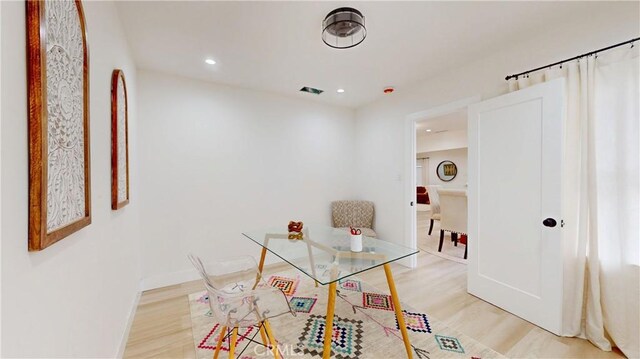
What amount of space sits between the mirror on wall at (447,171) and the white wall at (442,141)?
1.18 m

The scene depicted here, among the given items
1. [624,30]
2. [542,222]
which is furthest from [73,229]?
[624,30]

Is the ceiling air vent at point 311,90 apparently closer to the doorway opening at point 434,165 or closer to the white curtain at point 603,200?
the doorway opening at point 434,165

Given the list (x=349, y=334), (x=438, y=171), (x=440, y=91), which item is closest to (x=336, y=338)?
(x=349, y=334)

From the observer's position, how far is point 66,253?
94 centimetres

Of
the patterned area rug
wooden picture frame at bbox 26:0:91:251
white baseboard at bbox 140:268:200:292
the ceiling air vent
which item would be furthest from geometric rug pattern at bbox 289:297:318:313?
the ceiling air vent

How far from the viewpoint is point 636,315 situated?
167 centimetres

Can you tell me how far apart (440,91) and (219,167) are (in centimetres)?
288

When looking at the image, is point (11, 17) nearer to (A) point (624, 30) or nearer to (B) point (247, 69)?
(B) point (247, 69)

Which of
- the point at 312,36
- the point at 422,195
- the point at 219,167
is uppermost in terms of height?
the point at 312,36

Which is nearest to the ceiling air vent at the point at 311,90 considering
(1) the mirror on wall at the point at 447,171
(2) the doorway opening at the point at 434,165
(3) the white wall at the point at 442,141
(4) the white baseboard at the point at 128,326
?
(2) the doorway opening at the point at 434,165

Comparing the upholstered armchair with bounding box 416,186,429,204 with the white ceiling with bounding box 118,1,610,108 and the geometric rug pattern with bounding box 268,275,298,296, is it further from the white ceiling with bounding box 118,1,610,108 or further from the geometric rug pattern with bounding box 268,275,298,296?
the geometric rug pattern with bounding box 268,275,298,296

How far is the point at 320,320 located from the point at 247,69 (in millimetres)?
2668

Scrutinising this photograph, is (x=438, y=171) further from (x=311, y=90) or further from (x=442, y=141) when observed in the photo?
(x=311, y=90)

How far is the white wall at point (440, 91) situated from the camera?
1.84 meters
